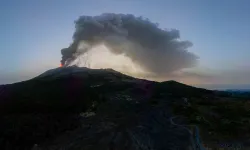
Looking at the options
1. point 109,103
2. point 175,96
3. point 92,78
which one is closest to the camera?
point 109,103

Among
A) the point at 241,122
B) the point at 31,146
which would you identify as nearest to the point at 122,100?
the point at 241,122

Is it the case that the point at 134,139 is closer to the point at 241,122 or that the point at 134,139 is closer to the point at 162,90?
the point at 241,122

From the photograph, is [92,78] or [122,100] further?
[92,78]

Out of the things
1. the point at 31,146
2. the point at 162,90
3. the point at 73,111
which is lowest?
the point at 31,146

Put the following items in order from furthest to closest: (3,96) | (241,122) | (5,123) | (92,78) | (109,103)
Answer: (92,78)
(3,96)
(109,103)
(241,122)
(5,123)

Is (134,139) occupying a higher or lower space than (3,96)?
lower

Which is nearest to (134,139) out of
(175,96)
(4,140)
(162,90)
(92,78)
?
(4,140)

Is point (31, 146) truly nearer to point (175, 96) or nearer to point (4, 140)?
point (4, 140)
